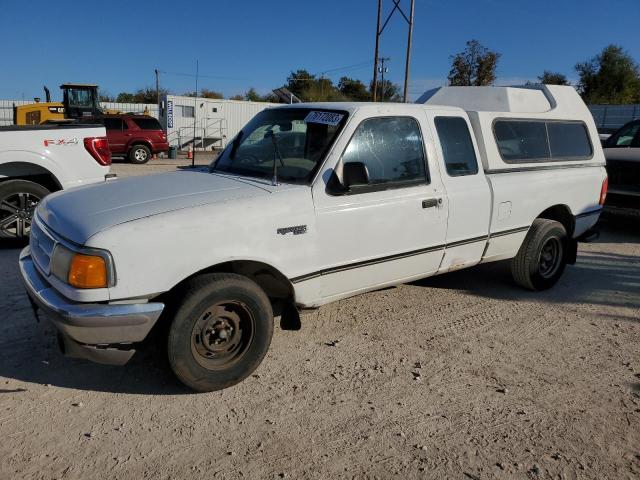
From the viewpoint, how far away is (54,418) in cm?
295

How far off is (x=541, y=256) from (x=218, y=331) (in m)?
3.66

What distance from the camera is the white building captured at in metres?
26.2

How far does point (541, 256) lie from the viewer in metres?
Result: 5.39

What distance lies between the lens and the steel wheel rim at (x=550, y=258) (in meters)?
5.39

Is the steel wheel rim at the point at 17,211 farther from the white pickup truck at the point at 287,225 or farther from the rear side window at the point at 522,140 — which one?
the rear side window at the point at 522,140

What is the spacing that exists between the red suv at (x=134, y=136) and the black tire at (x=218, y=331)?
17719mm

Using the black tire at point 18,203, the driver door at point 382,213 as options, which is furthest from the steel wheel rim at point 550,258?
the black tire at point 18,203

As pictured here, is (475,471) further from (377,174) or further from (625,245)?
(625,245)

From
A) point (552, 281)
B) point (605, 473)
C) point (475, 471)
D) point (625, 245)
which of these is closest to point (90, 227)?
point (475, 471)

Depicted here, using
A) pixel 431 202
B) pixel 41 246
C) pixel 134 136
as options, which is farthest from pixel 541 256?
pixel 134 136

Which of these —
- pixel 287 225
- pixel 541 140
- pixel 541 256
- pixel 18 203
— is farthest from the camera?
pixel 18 203

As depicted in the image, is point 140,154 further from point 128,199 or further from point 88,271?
point 88,271

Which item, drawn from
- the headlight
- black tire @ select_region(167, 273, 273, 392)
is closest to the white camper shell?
black tire @ select_region(167, 273, 273, 392)

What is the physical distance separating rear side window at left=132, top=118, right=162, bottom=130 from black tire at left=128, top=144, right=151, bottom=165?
2.56 ft
